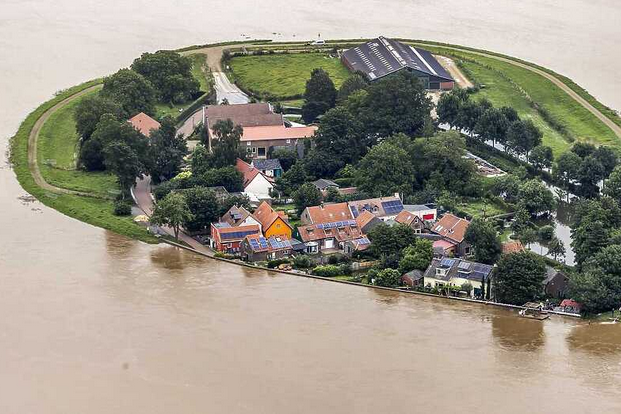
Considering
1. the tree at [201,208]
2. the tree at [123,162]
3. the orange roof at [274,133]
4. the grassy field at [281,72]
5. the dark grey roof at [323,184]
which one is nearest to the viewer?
the tree at [201,208]

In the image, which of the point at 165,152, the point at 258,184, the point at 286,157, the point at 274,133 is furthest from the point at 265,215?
the point at 274,133

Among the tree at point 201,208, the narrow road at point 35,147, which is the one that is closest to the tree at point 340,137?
the tree at point 201,208

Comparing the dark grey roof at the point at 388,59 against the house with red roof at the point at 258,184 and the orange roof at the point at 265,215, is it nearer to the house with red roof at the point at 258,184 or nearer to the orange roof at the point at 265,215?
the house with red roof at the point at 258,184

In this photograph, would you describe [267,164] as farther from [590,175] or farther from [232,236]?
[590,175]

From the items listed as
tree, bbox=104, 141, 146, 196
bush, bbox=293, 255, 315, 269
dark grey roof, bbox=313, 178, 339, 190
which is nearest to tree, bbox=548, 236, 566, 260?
bush, bbox=293, 255, 315, 269

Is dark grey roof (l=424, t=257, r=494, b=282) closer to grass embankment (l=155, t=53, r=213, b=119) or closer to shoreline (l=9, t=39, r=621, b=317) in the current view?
shoreline (l=9, t=39, r=621, b=317)

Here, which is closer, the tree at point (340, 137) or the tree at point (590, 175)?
the tree at point (590, 175)
